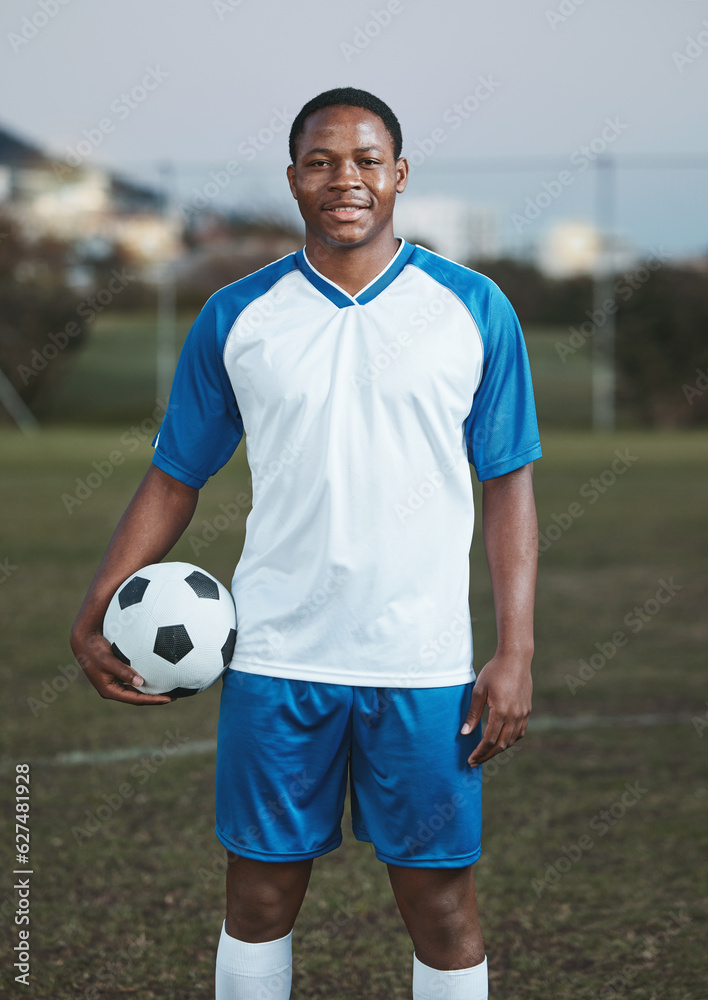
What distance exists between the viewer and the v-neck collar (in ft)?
5.81

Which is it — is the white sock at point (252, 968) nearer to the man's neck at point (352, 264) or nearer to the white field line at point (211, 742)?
the man's neck at point (352, 264)

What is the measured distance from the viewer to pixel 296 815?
1.71 m

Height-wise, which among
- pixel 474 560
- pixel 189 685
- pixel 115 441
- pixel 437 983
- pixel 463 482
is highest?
pixel 463 482

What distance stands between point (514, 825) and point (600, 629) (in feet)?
7.84

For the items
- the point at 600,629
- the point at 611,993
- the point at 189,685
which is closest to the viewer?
the point at 189,685

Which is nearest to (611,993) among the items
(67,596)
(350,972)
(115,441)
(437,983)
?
(350,972)

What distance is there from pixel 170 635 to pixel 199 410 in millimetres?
360

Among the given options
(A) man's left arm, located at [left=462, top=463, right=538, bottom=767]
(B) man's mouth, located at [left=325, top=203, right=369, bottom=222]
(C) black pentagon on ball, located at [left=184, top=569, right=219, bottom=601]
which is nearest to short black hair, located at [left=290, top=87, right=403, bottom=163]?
(B) man's mouth, located at [left=325, top=203, right=369, bottom=222]

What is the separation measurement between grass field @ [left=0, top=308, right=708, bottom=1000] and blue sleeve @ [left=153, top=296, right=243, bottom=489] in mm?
1129

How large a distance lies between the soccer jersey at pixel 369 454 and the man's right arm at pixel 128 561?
166 millimetres

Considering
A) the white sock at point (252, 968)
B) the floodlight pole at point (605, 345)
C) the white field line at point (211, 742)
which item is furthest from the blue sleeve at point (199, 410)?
the floodlight pole at point (605, 345)

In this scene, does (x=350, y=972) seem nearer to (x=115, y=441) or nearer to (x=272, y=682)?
(x=272, y=682)

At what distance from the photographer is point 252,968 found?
177cm

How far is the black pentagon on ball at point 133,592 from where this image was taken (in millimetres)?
1825
